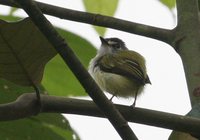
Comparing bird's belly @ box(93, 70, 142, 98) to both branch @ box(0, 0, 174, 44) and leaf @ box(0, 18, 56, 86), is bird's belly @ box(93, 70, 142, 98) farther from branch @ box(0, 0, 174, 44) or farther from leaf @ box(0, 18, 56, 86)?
leaf @ box(0, 18, 56, 86)

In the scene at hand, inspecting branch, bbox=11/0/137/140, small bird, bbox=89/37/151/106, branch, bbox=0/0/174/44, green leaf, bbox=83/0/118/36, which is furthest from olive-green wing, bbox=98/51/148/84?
branch, bbox=11/0/137/140

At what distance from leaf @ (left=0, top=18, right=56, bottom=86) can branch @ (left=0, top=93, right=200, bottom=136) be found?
0.14 m

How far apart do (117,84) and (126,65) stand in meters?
0.22

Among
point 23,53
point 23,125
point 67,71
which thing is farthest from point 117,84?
point 23,53

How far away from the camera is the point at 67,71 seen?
2.25 meters

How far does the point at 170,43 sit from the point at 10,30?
2.17 ft

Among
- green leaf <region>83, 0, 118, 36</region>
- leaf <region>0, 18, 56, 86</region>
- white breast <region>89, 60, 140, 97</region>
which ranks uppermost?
A: leaf <region>0, 18, 56, 86</region>

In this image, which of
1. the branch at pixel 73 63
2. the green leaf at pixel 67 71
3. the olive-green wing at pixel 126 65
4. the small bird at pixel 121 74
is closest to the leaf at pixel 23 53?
the branch at pixel 73 63

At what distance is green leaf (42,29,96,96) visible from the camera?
2.15m

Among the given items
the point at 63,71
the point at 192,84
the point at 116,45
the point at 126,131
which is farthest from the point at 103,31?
the point at 116,45

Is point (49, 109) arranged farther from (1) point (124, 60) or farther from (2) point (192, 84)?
(1) point (124, 60)

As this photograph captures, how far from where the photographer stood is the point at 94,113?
1.49 meters

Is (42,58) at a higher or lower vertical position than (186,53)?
higher

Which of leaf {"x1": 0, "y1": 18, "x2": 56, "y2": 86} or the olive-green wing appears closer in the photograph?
leaf {"x1": 0, "y1": 18, "x2": 56, "y2": 86}
